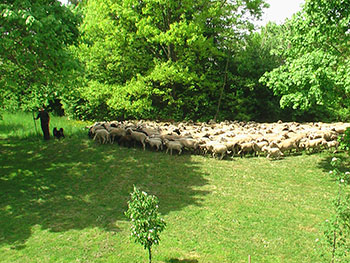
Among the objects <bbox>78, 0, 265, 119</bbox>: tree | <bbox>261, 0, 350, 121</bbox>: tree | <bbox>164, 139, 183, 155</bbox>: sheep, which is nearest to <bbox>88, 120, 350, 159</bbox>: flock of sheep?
<bbox>164, 139, 183, 155</bbox>: sheep

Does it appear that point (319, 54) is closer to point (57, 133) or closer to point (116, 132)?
point (116, 132)

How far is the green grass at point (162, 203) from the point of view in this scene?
7.80m

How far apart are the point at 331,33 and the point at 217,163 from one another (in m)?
7.86

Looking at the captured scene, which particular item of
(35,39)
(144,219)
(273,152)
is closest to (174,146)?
(273,152)

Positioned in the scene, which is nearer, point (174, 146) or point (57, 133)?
point (174, 146)

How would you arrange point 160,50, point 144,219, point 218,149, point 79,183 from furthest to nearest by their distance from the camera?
point 160,50 → point 218,149 → point 79,183 → point 144,219

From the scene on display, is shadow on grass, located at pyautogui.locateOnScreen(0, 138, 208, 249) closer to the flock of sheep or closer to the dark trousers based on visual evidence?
the dark trousers

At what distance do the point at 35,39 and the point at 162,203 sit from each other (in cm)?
713

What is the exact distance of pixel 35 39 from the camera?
10.3m

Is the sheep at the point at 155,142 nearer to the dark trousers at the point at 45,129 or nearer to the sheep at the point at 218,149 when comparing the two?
the sheep at the point at 218,149

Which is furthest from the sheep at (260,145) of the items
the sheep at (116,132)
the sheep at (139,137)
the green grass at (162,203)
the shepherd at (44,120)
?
the shepherd at (44,120)

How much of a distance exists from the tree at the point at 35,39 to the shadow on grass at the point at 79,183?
12.4 ft

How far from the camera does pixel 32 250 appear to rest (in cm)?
784

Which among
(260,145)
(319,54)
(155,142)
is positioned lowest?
(260,145)
